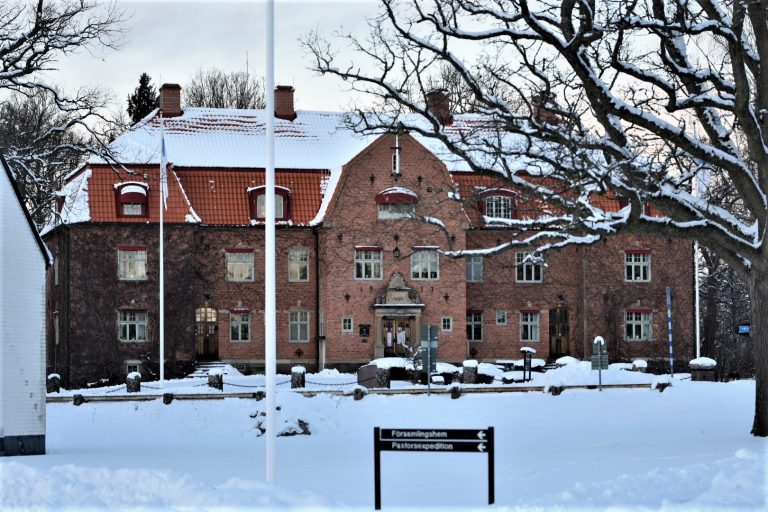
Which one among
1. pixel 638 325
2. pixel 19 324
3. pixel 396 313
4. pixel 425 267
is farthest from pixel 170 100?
pixel 19 324

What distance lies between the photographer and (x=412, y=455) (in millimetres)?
23766

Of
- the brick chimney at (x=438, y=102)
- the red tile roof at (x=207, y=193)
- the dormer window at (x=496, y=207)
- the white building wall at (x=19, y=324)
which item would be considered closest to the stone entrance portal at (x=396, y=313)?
the red tile roof at (x=207, y=193)

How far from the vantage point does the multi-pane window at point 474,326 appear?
51.7 meters

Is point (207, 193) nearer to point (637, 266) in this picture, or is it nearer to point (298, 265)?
point (298, 265)

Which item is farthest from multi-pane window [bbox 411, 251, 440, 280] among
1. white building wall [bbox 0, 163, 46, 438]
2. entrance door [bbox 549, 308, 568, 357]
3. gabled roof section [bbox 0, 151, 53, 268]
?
white building wall [bbox 0, 163, 46, 438]

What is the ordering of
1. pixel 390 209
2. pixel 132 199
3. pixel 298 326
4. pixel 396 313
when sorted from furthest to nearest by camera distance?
pixel 298 326
pixel 396 313
pixel 390 209
pixel 132 199

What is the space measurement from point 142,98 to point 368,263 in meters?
28.7

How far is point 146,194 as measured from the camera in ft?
158

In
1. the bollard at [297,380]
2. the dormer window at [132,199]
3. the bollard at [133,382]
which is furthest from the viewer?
the dormer window at [132,199]

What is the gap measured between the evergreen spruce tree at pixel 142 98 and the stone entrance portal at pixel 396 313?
28.3 m

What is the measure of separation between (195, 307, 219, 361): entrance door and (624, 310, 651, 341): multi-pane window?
1752cm

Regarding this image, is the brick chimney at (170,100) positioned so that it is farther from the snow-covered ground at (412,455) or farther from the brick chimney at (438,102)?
the snow-covered ground at (412,455)

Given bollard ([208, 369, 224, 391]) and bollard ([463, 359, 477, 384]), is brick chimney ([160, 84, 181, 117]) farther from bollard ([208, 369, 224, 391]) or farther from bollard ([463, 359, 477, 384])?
bollard ([463, 359, 477, 384])

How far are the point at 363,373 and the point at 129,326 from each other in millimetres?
12468
